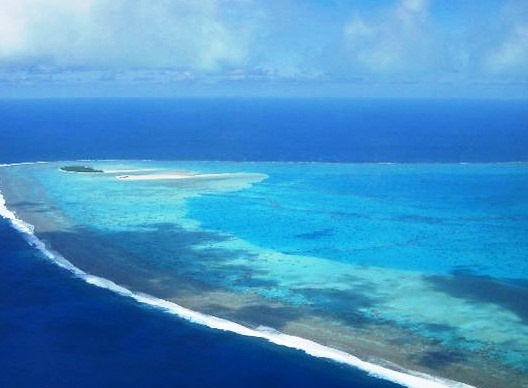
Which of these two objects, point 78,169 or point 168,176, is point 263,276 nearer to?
point 168,176

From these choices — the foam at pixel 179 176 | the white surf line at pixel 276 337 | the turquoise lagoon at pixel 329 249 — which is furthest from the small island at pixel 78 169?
the white surf line at pixel 276 337

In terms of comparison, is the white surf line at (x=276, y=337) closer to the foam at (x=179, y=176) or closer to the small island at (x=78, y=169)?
the foam at (x=179, y=176)

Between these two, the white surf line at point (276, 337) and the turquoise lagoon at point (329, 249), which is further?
the turquoise lagoon at point (329, 249)

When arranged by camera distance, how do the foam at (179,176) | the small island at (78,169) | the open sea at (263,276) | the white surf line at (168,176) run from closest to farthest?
the open sea at (263,276) < the white surf line at (168,176) < the foam at (179,176) < the small island at (78,169)

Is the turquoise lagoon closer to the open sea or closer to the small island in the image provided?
the open sea

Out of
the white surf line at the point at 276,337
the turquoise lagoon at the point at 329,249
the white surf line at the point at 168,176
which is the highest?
the white surf line at the point at 168,176

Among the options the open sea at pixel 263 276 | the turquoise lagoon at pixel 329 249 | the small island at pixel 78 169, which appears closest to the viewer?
the open sea at pixel 263 276

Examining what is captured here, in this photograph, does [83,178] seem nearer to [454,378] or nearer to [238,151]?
[238,151]
